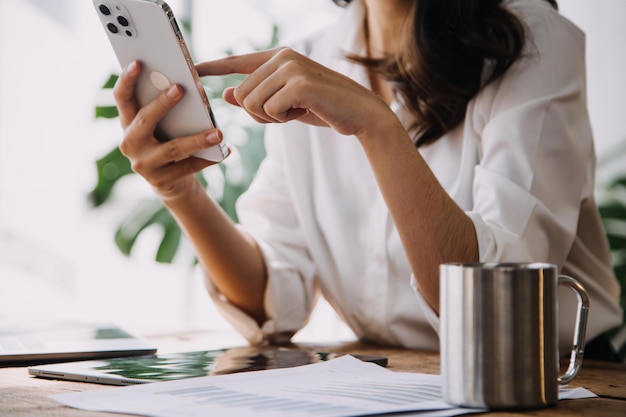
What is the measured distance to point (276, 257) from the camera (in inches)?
52.1

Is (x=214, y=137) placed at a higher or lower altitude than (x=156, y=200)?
lower

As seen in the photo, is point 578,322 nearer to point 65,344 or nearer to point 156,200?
point 65,344

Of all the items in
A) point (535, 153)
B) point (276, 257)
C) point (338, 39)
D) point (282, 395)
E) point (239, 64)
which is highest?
point (338, 39)

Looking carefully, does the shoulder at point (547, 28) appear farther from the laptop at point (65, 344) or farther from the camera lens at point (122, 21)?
the laptop at point (65, 344)

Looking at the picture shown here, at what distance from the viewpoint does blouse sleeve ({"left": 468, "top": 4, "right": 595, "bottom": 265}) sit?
1.02 meters

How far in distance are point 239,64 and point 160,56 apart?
99 millimetres

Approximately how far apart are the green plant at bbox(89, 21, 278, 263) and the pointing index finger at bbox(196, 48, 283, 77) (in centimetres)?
153

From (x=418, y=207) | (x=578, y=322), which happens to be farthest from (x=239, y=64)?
(x=578, y=322)

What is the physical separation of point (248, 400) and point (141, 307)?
112 inches

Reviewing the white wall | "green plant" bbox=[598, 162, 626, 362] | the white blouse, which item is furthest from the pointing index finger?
the white wall

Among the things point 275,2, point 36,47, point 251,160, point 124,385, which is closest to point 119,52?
point 124,385

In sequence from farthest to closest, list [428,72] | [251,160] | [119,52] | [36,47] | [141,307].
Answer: [141,307] → [36,47] → [251,160] → [428,72] → [119,52]

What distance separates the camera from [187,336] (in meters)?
1.28

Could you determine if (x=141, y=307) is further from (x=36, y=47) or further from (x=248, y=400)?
(x=248, y=400)
